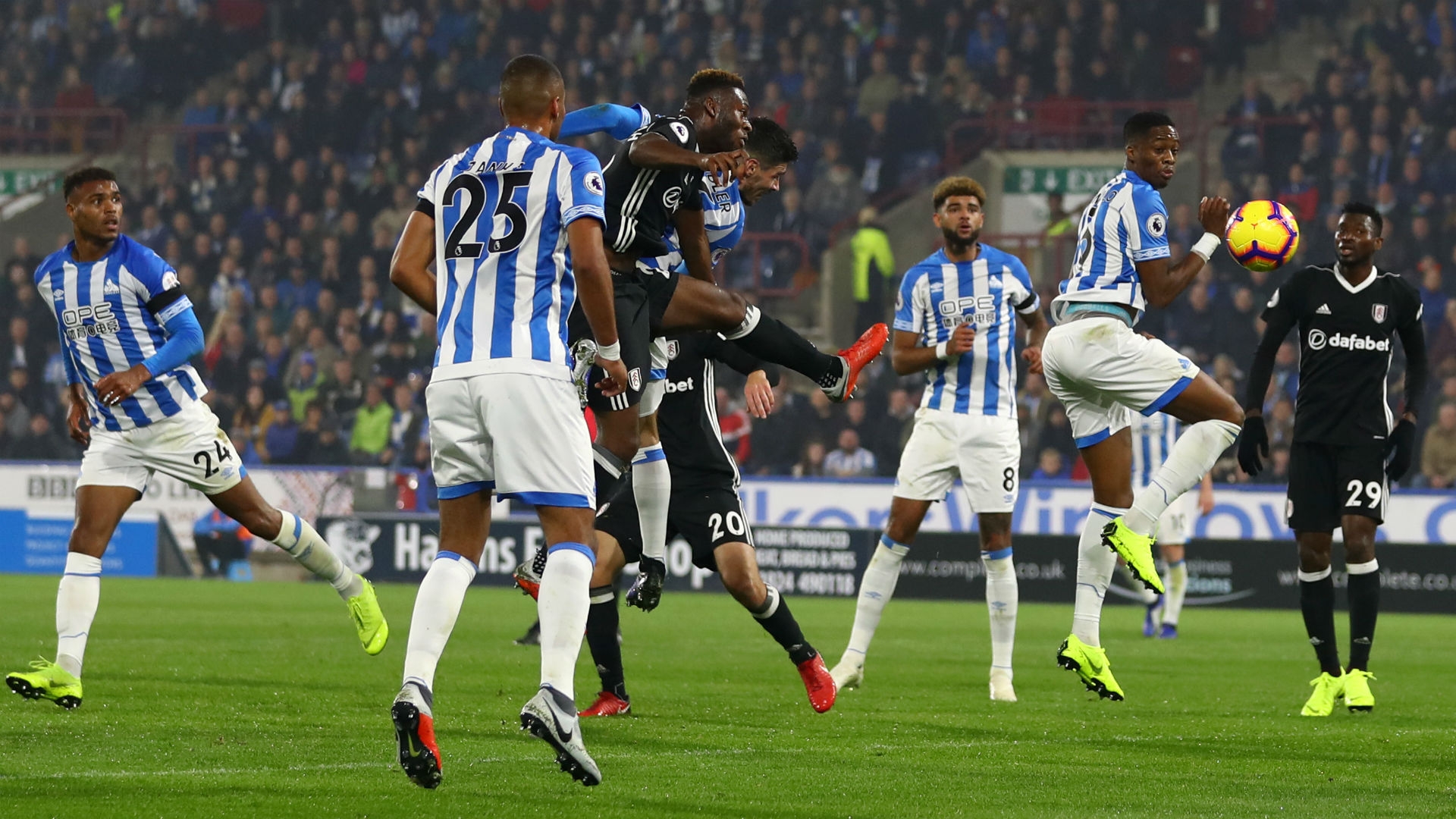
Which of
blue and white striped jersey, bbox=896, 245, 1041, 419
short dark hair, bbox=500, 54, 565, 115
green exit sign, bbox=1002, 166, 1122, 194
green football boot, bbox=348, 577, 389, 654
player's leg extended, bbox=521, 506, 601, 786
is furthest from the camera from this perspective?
green exit sign, bbox=1002, 166, 1122, 194

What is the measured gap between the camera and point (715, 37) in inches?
1036

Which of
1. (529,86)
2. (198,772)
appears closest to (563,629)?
(198,772)

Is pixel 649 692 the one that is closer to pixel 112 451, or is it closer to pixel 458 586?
pixel 112 451

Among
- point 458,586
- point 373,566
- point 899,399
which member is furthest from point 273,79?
point 458,586

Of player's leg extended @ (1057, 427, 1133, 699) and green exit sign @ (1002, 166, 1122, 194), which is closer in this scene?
player's leg extended @ (1057, 427, 1133, 699)

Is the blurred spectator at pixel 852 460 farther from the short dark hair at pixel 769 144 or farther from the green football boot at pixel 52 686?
the green football boot at pixel 52 686

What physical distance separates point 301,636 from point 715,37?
15888mm

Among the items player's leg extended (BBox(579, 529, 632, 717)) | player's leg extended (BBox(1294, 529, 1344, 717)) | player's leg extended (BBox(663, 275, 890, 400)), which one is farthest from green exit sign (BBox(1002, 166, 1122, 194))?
player's leg extended (BBox(579, 529, 632, 717))

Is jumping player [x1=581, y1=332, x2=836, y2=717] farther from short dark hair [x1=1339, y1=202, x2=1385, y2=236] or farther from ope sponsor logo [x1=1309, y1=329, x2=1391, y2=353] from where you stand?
short dark hair [x1=1339, y1=202, x2=1385, y2=236]

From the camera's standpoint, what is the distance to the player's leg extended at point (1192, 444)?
8.07m

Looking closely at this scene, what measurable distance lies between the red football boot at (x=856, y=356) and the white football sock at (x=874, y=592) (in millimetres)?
1505

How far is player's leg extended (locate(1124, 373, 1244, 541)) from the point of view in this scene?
8.07m

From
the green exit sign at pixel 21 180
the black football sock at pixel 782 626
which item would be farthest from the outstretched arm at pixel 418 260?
the green exit sign at pixel 21 180

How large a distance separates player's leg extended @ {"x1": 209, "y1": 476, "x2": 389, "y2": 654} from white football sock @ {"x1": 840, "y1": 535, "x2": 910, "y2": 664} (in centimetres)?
243
